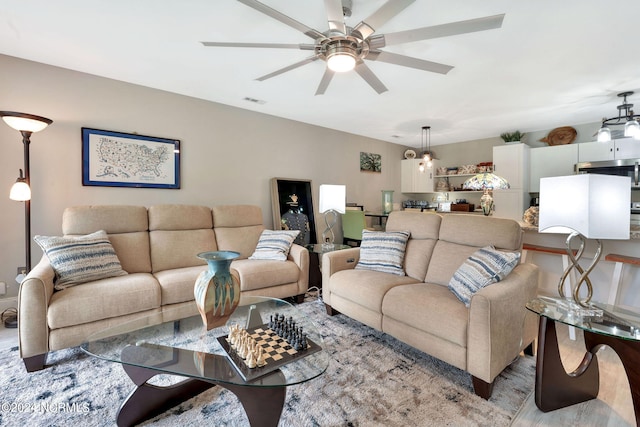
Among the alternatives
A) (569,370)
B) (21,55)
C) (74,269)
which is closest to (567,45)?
(569,370)

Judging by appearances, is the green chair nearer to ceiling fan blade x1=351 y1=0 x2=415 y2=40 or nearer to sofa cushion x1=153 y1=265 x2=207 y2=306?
sofa cushion x1=153 y1=265 x2=207 y2=306

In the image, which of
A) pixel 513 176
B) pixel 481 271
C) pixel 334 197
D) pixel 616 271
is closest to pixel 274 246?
pixel 334 197

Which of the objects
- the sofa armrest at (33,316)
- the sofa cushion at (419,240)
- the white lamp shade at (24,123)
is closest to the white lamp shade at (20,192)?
the white lamp shade at (24,123)

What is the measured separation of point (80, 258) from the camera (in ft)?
7.24

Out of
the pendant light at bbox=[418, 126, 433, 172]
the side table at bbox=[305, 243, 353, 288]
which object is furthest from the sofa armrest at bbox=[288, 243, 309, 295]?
the pendant light at bbox=[418, 126, 433, 172]

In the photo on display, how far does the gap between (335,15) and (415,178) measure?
4.93 meters

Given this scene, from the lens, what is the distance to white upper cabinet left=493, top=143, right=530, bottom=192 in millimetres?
4672

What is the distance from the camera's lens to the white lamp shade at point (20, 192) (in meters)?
2.31

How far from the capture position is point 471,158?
5.72 meters

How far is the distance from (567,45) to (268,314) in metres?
2.96

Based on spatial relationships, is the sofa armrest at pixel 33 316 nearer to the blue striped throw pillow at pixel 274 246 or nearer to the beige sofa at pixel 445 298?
the blue striped throw pillow at pixel 274 246

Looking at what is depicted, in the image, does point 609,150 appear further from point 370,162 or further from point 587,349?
point 587,349

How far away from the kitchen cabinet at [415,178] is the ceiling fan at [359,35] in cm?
422

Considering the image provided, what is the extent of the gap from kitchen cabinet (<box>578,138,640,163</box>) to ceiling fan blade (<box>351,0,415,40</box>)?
4455 mm
